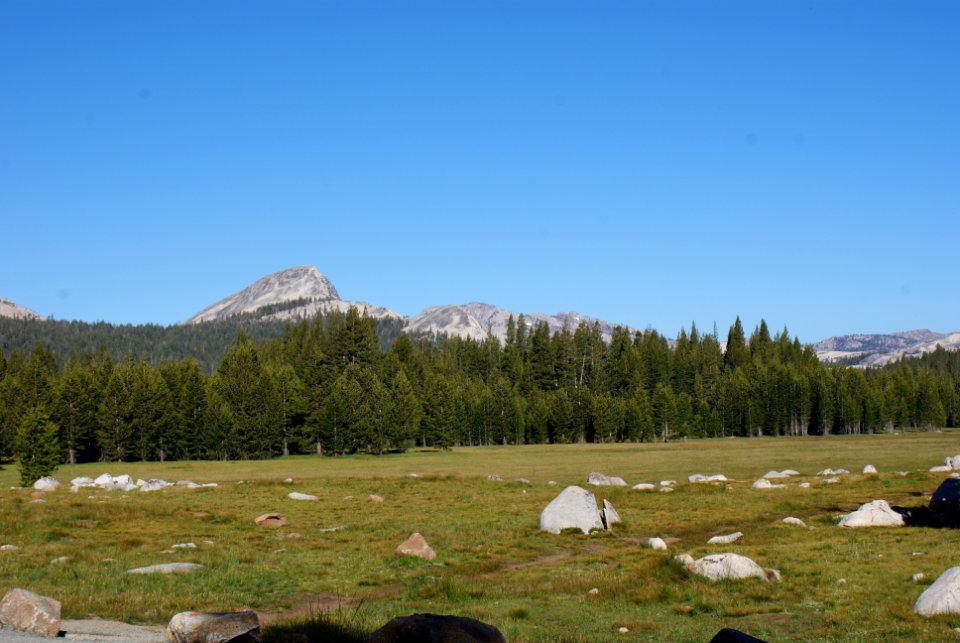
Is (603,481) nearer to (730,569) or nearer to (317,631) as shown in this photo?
(730,569)

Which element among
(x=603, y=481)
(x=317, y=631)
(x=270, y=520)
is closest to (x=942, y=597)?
(x=317, y=631)

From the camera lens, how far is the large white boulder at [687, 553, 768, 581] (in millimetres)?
22188

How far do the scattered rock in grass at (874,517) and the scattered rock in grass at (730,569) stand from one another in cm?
1139

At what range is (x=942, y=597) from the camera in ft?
57.9

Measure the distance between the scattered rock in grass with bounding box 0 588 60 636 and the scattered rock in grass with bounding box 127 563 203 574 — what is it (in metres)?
8.47

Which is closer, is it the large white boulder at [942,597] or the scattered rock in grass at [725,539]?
the large white boulder at [942,597]

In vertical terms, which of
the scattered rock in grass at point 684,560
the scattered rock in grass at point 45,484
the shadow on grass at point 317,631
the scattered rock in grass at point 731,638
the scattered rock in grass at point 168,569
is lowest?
the scattered rock in grass at point 45,484

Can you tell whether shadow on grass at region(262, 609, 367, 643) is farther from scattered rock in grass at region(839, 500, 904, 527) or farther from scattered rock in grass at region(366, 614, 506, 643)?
scattered rock in grass at region(839, 500, 904, 527)

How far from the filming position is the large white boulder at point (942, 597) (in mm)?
17406

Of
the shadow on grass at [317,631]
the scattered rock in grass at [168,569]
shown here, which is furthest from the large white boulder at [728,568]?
the scattered rock in grass at [168,569]

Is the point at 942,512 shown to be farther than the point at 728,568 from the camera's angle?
Yes

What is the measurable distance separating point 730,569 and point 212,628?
606 inches

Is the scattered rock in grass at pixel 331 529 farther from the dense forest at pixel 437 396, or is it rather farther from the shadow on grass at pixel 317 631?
the dense forest at pixel 437 396

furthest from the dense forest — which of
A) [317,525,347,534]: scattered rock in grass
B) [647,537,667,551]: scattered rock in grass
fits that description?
[647,537,667,551]: scattered rock in grass
